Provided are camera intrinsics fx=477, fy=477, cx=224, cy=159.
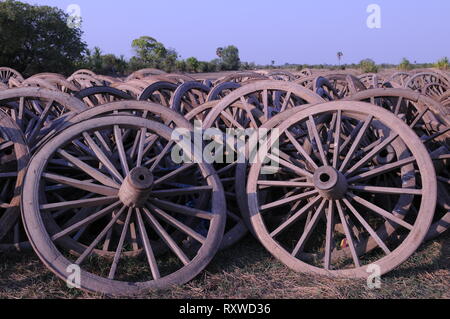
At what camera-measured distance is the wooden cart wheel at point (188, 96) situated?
6912 millimetres

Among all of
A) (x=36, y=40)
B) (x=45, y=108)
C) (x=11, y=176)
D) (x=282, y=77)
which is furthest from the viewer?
(x=36, y=40)

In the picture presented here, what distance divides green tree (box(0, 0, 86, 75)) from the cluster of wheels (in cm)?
2503

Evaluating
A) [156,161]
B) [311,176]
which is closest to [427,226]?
[311,176]

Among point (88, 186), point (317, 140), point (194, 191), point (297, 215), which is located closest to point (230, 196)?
point (194, 191)

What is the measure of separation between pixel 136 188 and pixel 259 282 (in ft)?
4.73

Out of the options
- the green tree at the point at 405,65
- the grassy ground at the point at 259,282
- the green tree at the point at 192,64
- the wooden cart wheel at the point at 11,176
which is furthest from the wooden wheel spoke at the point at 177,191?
the green tree at the point at 192,64

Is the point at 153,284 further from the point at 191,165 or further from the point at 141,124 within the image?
the point at 141,124

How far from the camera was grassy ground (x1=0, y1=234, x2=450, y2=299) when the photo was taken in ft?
13.6

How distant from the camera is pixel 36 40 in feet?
97.9

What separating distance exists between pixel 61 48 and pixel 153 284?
2959cm

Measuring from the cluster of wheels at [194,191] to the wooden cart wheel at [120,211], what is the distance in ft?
0.04

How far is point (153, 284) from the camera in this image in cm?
414

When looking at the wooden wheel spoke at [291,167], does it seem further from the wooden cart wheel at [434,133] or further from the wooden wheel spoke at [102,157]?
the wooden wheel spoke at [102,157]

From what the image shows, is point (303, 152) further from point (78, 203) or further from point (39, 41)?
point (39, 41)
